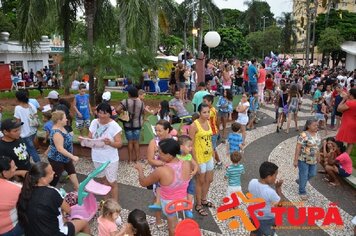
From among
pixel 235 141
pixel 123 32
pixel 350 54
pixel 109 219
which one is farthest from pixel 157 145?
pixel 350 54

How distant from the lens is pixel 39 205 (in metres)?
3.38

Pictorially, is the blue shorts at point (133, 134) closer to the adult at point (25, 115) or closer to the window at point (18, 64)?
the adult at point (25, 115)

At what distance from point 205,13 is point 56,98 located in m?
25.4

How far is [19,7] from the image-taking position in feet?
36.3

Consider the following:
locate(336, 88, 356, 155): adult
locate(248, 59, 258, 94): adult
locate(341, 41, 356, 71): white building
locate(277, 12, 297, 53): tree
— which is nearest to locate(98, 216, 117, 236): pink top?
locate(336, 88, 356, 155): adult

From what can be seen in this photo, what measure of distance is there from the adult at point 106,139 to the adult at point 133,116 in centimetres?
185

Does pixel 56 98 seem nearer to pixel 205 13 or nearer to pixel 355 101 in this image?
pixel 355 101

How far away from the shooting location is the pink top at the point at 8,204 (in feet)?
11.8

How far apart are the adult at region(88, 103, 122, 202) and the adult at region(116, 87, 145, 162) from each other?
1.85 m

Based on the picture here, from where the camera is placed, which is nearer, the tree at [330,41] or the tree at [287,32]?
the tree at [330,41]

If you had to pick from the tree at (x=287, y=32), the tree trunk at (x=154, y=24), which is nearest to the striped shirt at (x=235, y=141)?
the tree trunk at (x=154, y=24)

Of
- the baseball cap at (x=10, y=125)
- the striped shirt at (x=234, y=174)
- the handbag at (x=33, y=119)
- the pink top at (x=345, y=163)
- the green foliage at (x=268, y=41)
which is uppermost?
the green foliage at (x=268, y=41)

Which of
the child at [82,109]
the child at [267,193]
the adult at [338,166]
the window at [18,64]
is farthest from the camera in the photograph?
the window at [18,64]

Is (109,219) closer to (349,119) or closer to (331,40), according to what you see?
(349,119)
